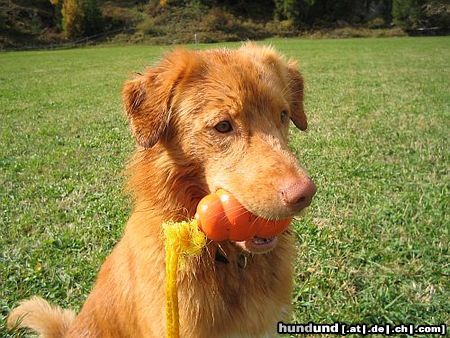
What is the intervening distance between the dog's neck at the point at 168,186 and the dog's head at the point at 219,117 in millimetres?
66

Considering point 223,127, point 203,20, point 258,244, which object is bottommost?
point 203,20

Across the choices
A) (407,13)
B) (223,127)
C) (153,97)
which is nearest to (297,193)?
(223,127)

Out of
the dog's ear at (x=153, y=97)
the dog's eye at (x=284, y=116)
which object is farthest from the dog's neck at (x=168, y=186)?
the dog's eye at (x=284, y=116)

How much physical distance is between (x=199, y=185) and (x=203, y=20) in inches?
2728

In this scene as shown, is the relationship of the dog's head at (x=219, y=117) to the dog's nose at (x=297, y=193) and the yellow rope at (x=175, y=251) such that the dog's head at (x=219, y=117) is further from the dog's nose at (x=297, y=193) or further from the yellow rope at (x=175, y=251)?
the yellow rope at (x=175, y=251)

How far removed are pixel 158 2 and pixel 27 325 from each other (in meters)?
82.8

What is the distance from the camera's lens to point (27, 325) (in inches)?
137

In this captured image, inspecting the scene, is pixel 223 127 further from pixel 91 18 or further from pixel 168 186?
pixel 91 18

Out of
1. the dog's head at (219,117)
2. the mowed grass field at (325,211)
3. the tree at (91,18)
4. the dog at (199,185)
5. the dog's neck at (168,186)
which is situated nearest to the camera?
the dog's head at (219,117)

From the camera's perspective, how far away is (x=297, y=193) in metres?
2.18

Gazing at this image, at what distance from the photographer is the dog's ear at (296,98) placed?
362 cm

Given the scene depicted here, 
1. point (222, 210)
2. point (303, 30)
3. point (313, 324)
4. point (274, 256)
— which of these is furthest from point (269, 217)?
point (303, 30)

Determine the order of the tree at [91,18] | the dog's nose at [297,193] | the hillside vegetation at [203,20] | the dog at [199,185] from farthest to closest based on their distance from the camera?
the tree at [91,18] < the hillside vegetation at [203,20] < the dog at [199,185] < the dog's nose at [297,193]

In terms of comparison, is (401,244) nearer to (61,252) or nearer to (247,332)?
(247,332)
